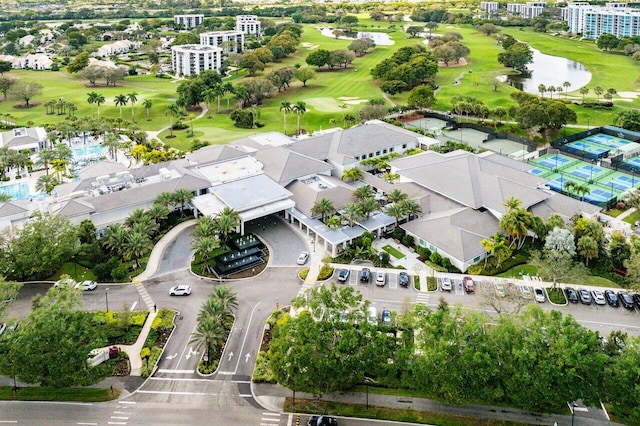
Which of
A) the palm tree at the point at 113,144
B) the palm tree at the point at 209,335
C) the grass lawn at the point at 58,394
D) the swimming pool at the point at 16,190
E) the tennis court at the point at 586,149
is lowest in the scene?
the grass lawn at the point at 58,394

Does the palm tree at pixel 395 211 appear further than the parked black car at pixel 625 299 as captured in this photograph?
Yes

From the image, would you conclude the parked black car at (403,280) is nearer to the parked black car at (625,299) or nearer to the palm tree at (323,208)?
the palm tree at (323,208)

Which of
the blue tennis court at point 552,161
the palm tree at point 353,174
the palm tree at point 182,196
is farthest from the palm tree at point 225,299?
the blue tennis court at point 552,161

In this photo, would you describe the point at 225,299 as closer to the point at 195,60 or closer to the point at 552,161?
the point at 552,161

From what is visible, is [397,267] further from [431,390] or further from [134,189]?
[134,189]

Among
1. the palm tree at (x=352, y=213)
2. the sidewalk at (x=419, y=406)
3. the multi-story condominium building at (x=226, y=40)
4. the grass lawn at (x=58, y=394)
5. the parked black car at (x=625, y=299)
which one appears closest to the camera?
the sidewalk at (x=419, y=406)

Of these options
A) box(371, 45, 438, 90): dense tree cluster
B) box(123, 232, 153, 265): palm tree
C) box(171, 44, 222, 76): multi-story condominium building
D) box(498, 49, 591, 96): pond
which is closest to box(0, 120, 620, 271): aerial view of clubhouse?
box(123, 232, 153, 265): palm tree
